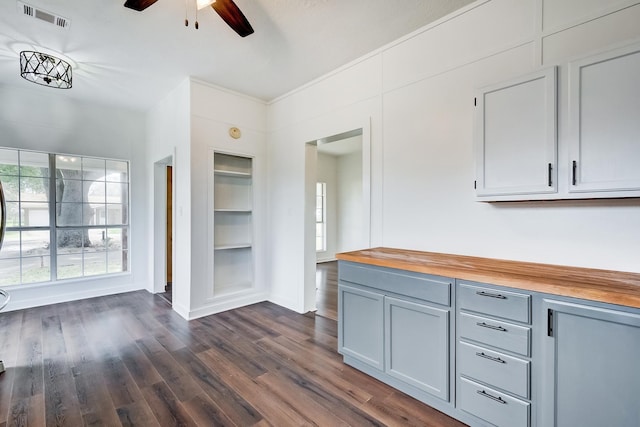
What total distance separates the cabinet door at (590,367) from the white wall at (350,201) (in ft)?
19.3

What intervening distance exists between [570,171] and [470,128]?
30.4 inches

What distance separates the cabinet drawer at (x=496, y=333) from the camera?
1.53 meters

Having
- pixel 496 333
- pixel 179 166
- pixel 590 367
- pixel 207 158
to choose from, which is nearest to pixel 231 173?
pixel 207 158

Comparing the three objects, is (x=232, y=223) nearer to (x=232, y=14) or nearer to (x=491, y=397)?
(x=232, y=14)

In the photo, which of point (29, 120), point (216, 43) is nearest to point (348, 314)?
point (216, 43)

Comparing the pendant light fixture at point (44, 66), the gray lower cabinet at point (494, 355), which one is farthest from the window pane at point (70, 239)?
the gray lower cabinet at point (494, 355)

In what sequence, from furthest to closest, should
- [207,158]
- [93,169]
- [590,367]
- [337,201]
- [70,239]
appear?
[337,201], [93,169], [70,239], [207,158], [590,367]

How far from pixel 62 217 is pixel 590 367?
5863mm

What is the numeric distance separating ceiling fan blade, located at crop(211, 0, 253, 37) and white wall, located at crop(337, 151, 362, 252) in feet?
18.0

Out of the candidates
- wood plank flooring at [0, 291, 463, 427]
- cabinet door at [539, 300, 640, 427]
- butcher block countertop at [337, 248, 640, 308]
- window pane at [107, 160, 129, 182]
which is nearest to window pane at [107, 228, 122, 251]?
window pane at [107, 160, 129, 182]

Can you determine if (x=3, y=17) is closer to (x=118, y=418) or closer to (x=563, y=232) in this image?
(x=118, y=418)

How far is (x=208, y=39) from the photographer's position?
106 inches

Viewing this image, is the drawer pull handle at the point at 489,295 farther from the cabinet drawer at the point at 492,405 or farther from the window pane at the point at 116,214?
the window pane at the point at 116,214

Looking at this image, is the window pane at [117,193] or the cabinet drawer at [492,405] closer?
the cabinet drawer at [492,405]
